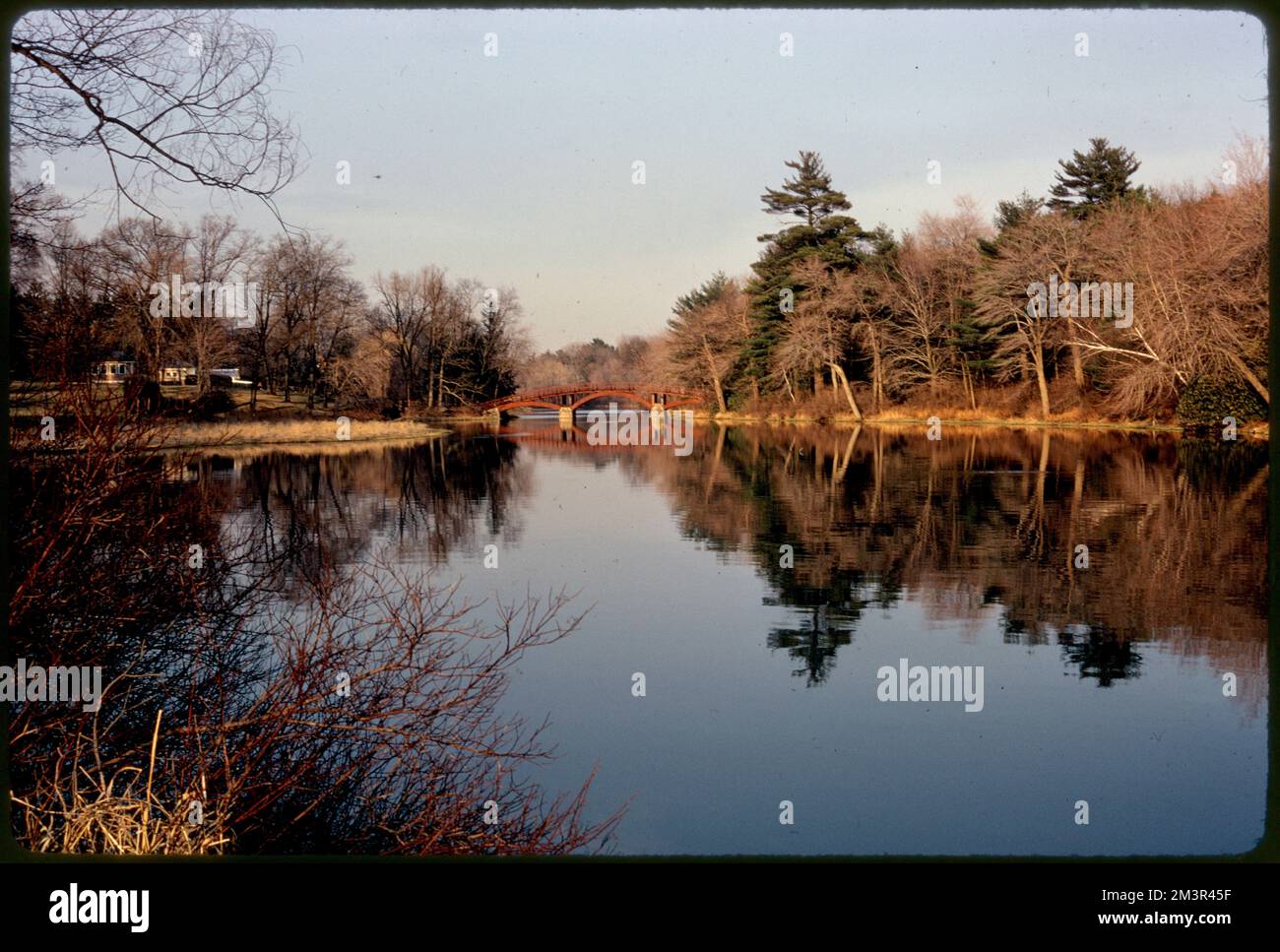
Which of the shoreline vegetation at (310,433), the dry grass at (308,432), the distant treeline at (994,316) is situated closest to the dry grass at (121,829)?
the distant treeline at (994,316)

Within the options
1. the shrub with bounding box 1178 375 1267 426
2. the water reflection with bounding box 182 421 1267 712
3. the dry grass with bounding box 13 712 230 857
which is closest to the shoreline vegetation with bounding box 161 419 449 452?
the water reflection with bounding box 182 421 1267 712

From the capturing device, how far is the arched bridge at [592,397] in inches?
1889

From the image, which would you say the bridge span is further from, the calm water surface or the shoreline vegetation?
the calm water surface

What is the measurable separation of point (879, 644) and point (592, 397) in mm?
42483

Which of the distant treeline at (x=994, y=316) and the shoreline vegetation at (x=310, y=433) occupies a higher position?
the distant treeline at (x=994, y=316)

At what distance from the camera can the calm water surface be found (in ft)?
22.7

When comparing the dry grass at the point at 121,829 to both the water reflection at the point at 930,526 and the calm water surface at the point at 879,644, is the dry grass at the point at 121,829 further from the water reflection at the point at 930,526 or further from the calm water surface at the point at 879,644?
the water reflection at the point at 930,526

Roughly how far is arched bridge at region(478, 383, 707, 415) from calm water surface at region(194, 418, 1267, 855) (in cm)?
2337

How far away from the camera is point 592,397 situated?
52562 millimetres

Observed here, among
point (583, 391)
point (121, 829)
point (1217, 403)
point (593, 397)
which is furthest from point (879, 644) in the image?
point (593, 397)

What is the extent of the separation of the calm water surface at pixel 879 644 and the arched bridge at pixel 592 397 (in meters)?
23.4

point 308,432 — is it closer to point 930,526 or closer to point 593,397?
point 593,397

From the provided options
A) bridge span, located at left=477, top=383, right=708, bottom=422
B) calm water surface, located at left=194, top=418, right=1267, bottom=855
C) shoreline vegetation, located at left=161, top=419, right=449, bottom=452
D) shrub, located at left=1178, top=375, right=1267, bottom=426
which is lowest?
calm water surface, located at left=194, top=418, right=1267, bottom=855

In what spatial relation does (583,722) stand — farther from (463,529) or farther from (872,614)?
(463,529)
